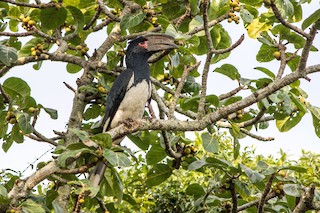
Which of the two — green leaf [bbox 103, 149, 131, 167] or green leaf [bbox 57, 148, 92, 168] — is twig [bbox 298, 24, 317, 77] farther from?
green leaf [bbox 57, 148, 92, 168]

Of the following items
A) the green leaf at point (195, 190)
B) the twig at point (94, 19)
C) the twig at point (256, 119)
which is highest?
the twig at point (94, 19)

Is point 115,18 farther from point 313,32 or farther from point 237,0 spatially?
point 313,32

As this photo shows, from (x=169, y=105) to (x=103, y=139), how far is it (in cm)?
110

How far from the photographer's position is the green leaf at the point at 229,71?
423 cm

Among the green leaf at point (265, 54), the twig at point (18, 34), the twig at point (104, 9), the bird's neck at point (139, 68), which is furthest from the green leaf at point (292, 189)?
the twig at point (18, 34)

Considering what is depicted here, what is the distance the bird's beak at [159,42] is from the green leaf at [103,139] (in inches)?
44.4

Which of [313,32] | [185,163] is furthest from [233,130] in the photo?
[313,32]

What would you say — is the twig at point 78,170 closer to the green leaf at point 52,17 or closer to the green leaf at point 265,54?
the green leaf at point 52,17

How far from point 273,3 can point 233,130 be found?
1.02 metres

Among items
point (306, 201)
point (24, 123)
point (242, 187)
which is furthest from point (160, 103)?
point (306, 201)

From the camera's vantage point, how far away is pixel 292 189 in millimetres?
3781

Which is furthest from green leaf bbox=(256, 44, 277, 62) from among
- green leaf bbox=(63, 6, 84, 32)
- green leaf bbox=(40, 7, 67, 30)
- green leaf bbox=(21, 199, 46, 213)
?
green leaf bbox=(21, 199, 46, 213)

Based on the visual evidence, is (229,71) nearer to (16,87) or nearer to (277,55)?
(277,55)

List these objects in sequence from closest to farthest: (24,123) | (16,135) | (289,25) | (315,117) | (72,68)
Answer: (289,25) → (24,123) → (315,117) → (16,135) → (72,68)
